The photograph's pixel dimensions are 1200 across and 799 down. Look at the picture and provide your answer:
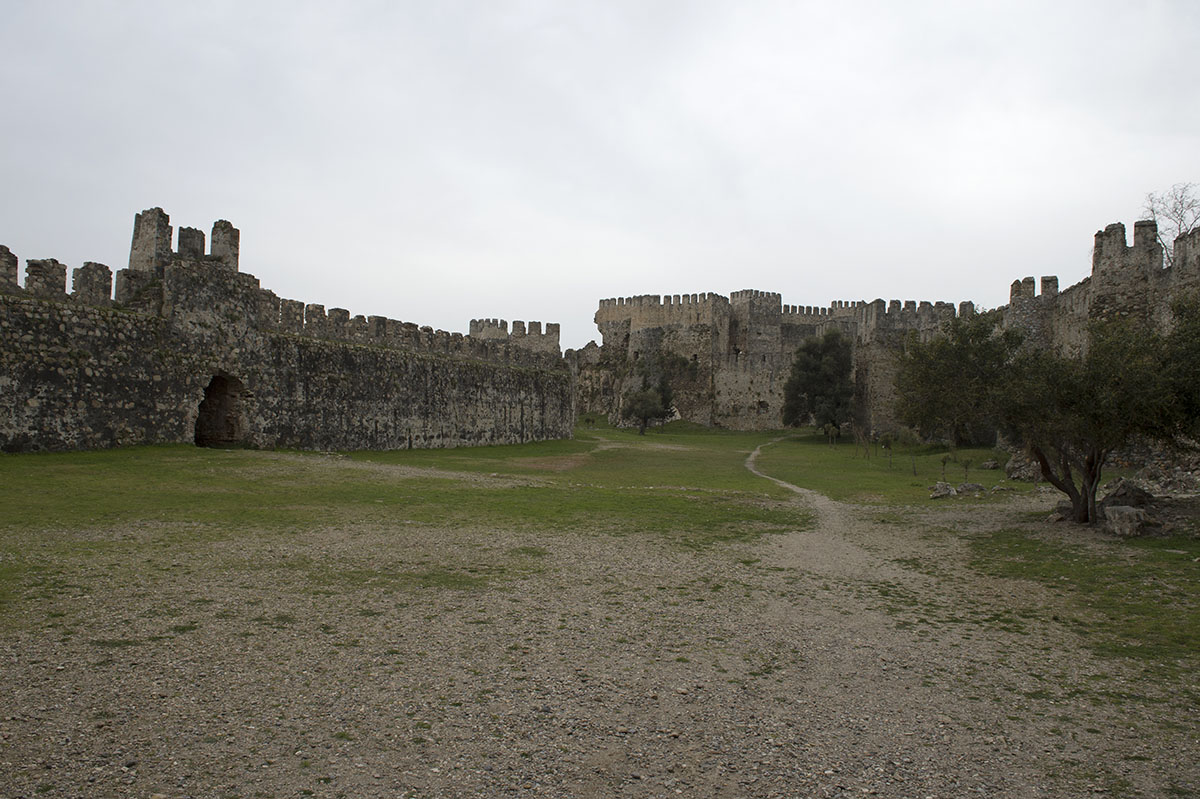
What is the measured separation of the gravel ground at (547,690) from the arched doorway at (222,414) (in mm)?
13826

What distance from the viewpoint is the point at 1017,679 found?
602 cm

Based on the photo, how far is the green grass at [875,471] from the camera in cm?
2019

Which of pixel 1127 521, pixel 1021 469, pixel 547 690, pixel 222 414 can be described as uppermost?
pixel 222 414

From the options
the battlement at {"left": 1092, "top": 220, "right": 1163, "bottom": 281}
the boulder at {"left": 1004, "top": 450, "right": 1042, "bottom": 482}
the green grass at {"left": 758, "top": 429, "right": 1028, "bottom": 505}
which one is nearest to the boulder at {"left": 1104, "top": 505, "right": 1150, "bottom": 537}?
the green grass at {"left": 758, "top": 429, "right": 1028, "bottom": 505}

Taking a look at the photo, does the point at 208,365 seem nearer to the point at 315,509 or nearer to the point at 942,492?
the point at 315,509

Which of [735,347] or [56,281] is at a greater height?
[735,347]

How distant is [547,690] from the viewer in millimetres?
5449

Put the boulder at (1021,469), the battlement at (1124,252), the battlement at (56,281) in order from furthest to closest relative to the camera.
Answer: the boulder at (1021,469)
the battlement at (1124,252)
the battlement at (56,281)

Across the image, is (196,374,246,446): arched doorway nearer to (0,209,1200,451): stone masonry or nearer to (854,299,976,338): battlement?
(0,209,1200,451): stone masonry

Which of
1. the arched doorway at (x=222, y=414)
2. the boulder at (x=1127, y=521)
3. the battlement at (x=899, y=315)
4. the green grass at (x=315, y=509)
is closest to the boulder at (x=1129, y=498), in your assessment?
the boulder at (x=1127, y=521)

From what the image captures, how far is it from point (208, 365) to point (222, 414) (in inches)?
79.7

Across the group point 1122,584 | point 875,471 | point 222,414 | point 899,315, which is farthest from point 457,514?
point 899,315

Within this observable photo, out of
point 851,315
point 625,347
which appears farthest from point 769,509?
point 851,315

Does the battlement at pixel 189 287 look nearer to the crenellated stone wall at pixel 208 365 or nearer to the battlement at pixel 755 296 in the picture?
the crenellated stone wall at pixel 208 365
